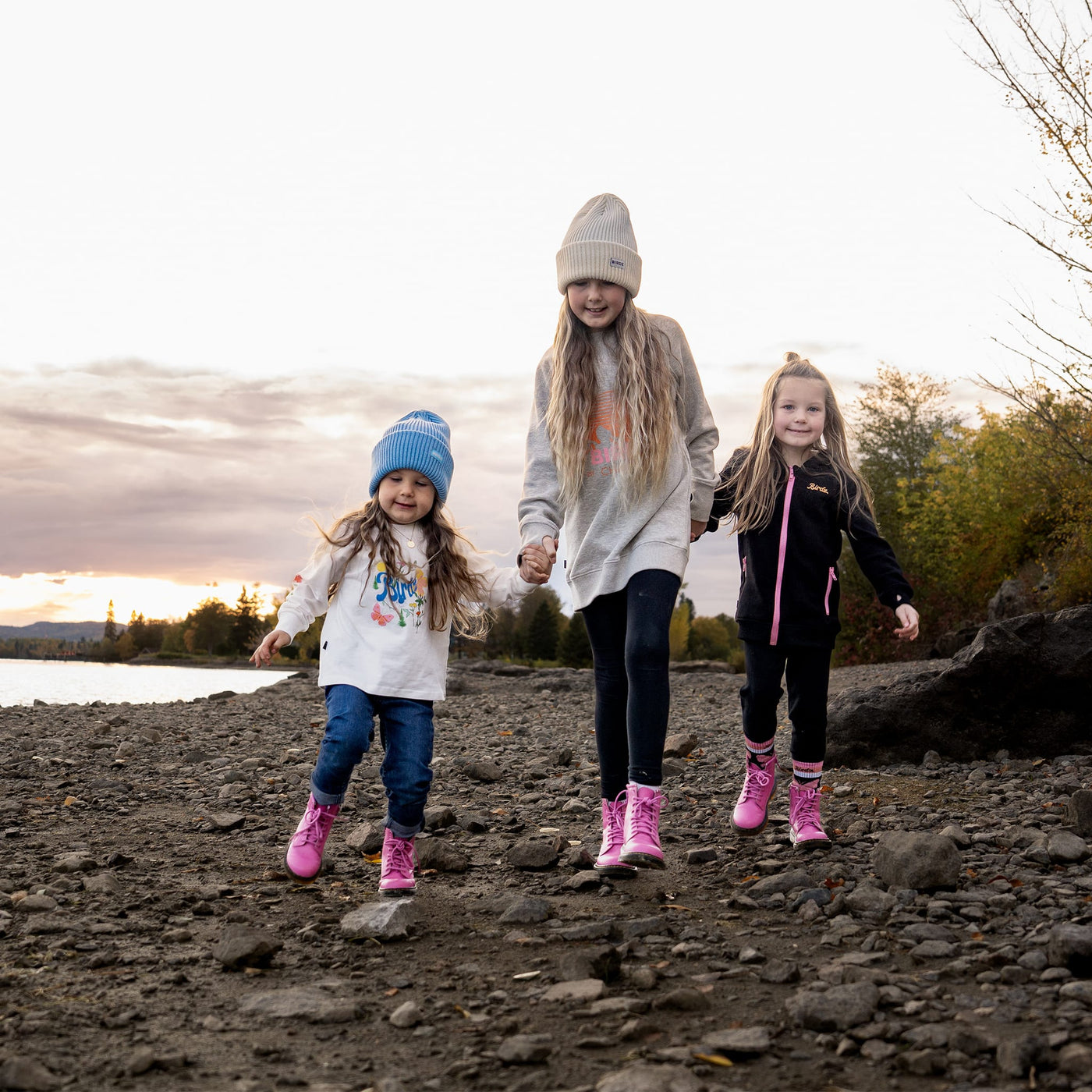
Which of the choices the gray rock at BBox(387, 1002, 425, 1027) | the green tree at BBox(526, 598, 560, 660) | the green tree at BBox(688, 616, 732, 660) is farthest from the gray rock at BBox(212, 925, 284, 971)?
the green tree at BBox(688, 616, 732, 660)

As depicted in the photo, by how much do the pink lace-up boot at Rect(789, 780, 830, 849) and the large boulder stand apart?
230 centimetres

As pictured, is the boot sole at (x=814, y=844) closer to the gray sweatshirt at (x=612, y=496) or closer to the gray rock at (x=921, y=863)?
the gray rock at (x=921, y=863)

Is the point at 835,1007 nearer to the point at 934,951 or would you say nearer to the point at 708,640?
the point at 934,951

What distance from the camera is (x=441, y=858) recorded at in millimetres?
4234

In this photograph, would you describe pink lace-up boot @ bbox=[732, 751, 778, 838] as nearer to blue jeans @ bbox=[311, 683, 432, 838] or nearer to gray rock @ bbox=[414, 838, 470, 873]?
gray rock @ bbox=[414, 838, 470, 873]

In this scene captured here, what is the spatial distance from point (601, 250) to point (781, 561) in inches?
60.6

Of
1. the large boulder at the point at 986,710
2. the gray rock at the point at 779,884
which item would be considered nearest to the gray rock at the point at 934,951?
the gray rock at the point at 779,884

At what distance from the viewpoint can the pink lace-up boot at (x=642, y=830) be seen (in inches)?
149

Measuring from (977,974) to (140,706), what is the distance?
13776 mm

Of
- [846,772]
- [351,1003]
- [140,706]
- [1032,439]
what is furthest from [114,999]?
[1032,439]

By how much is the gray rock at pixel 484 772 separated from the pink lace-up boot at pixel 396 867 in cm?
268

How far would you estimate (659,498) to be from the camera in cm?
401

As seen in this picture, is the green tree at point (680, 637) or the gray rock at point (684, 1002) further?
the green tree at point (680, 637)

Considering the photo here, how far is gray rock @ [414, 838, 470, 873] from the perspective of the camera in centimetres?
422
